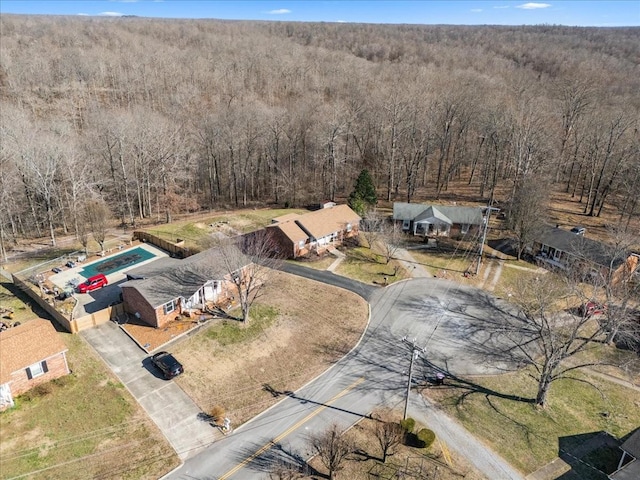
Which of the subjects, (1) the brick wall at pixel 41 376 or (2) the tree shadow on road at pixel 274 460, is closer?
(2) the tree shadow on road at pixel 274 460

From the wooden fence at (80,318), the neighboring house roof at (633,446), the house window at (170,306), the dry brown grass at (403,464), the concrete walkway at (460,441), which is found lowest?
the concrete walkway at (460,441)

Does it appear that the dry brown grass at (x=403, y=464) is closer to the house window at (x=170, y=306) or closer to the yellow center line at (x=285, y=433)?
the yellow center line at (x=285, y=433)

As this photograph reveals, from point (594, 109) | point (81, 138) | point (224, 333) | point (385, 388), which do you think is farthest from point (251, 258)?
point (594, 109)

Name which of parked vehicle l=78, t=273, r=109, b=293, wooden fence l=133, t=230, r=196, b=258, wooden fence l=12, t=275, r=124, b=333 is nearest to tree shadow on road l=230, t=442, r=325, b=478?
wooden fence l=12, t=275, r=124, b=333

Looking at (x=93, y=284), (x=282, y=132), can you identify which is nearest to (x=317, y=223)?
(x=93, y=284)

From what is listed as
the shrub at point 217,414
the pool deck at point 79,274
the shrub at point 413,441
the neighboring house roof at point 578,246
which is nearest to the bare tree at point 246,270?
the shrub at point 217,414

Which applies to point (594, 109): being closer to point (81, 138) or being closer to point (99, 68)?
point (81, 138)

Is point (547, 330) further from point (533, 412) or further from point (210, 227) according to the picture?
point (210, 227)
